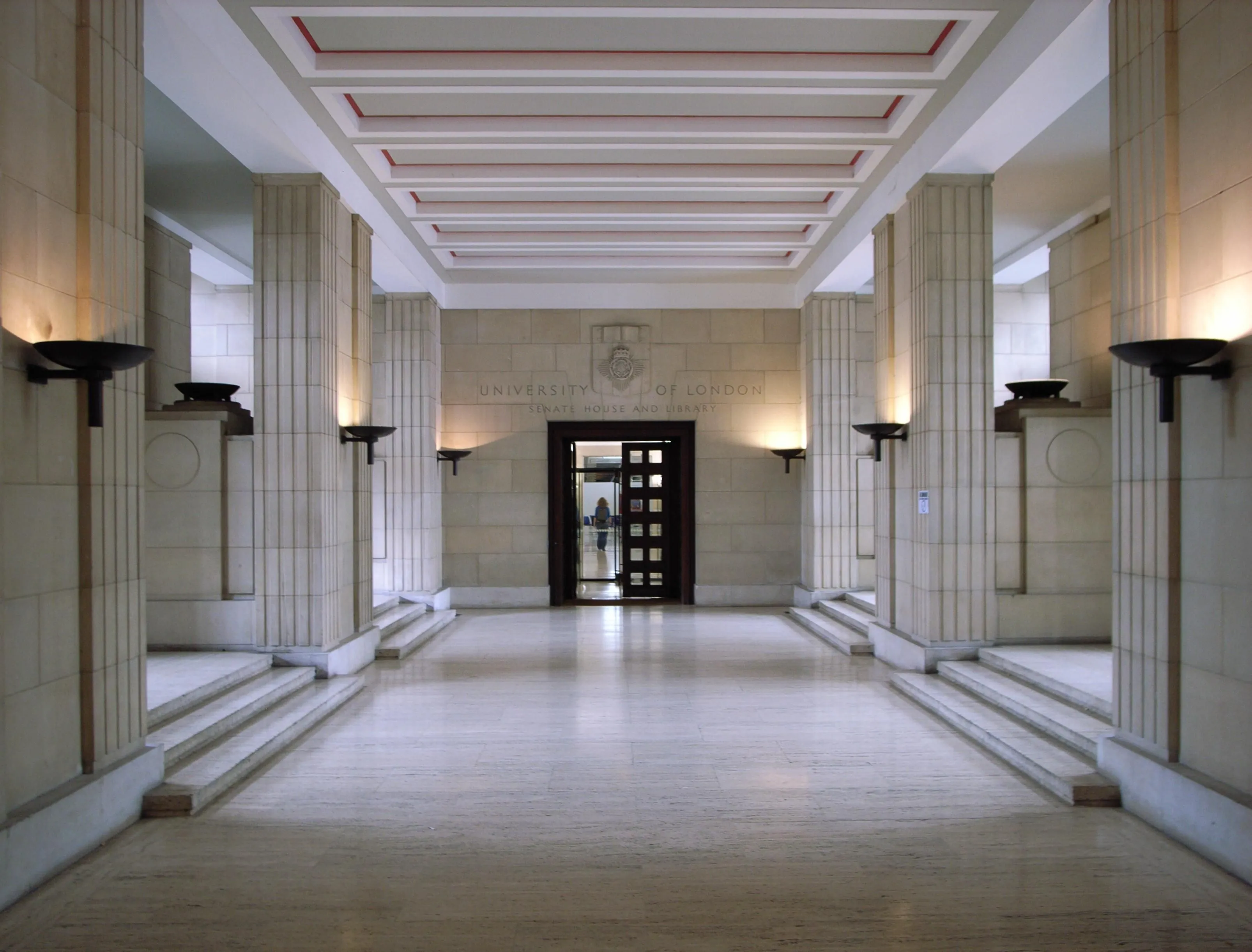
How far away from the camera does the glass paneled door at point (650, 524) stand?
12.1m

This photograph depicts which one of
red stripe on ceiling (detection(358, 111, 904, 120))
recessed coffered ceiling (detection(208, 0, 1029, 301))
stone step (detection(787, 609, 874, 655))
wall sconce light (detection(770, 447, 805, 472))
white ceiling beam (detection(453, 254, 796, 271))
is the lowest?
stone step (detection(787, 609, 874, 655))

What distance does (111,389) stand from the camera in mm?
3947

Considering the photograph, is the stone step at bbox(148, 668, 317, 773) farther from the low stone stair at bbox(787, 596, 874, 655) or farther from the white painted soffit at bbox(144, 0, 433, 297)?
the low stone stair at bbox(787, 596, 874, 655)

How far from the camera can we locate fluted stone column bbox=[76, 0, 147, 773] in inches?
149

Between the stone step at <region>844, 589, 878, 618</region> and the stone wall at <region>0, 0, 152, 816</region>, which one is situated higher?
the stone wall at <region>0, 0, 152, 816</region>

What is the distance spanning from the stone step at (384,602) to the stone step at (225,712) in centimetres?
244

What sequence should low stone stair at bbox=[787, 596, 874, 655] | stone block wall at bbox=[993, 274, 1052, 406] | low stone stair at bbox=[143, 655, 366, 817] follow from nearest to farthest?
1. low stone stair at bbox=[143, 655, 366, 817]
2. low stone stair at bbox=[787, 596, 874, 655]
3. stone block wall at bbox=[993, 274, 1052, 406]

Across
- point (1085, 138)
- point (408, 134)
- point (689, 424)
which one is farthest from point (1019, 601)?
point (408, 134)

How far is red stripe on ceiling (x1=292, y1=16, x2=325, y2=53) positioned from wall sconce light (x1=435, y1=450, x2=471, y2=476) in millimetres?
5913

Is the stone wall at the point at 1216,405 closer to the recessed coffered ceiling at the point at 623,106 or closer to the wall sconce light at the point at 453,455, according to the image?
the recessed coffered ceiling at the point at 623,106

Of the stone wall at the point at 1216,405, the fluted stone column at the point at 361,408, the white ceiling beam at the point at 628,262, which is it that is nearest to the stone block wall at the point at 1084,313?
the white ceiling beam at the point at 628,262

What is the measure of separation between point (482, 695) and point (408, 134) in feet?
15.2

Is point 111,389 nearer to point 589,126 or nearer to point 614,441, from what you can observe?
point 589,126

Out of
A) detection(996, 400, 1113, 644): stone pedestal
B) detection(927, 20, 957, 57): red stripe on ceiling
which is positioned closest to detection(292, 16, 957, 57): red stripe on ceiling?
detection(927, 20, 957, 57): red stripe on ceiling
